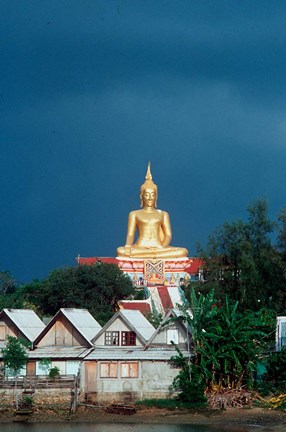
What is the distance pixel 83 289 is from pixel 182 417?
20532mm

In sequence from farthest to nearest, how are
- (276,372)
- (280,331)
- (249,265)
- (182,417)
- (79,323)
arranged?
1. (249,265)
2. (280,331)
3. (79,323)
4. (276,372)
5. (182,417)

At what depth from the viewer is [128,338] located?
111ft

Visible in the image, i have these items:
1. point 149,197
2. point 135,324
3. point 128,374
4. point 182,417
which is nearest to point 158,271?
point 149,197

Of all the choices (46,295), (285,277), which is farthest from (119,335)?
(46,295)

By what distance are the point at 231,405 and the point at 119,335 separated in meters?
5.17

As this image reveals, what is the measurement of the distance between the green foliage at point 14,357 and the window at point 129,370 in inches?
144

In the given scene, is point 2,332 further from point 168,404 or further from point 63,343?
point 168,404

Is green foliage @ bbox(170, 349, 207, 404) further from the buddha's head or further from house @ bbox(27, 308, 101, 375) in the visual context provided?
the buddha's head

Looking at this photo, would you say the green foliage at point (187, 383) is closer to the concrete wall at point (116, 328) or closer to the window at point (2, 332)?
the concrete wall at point (116, 328)

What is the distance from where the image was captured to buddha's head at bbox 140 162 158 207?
203 ft

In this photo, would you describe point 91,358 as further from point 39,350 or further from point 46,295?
point 46,295

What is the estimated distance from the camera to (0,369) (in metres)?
34.4

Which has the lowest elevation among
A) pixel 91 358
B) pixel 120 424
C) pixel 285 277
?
pixel 120 424

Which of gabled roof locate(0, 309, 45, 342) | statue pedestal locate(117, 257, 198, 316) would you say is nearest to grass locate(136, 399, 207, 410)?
gabled roof locate(0, 309, 45, 342)
